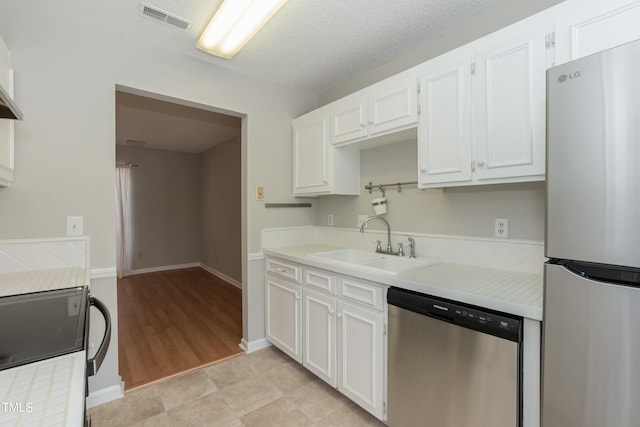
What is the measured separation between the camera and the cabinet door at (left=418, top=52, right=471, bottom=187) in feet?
5.26

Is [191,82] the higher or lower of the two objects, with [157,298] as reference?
higher

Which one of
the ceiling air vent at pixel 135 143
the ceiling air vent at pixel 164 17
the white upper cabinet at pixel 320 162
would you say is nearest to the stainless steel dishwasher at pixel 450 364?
the white upper cabinet at pixel 320 162

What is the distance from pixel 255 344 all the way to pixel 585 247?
246 centimetres

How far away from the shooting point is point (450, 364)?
51.6 inches

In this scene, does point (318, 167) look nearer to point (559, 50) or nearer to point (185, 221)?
point (559, 50)

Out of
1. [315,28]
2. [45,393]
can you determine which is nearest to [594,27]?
[315,28]

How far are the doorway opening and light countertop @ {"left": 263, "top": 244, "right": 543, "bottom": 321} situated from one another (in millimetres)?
1479

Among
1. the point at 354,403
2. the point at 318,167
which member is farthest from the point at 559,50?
the point at 354,403

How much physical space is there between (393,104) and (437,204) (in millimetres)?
751

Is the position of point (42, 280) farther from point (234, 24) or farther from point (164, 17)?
point (234, 24)

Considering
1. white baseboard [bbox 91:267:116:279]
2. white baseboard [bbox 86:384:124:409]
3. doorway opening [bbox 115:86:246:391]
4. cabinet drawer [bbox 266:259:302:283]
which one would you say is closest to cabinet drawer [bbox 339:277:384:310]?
cabinet drawer [bbox 266:259:302:283]

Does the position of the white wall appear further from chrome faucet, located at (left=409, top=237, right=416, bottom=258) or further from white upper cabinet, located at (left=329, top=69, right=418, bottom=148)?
chrome faucet, located at (left=409, top=237, right=416, bottom=258)

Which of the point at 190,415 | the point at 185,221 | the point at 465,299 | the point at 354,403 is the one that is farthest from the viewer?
the point at 185,221

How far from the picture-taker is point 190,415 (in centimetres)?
181
